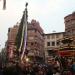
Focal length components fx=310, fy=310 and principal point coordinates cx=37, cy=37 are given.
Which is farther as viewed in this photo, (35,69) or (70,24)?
(70,24)

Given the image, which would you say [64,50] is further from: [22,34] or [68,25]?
[68,25]

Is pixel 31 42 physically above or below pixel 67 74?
Result: above

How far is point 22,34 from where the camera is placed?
855 inches

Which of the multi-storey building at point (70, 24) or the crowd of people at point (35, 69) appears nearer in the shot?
the crowd of people at point (35, 69)

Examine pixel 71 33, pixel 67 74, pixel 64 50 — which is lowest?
pixel 67 74

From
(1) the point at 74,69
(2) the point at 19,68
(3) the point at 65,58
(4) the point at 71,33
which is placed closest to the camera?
(2) the point at 19,68

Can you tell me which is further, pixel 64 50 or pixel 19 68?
pixel 64 50

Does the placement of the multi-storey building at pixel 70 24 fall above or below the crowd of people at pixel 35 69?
above

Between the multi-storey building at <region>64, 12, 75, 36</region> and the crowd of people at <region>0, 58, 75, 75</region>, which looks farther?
the multi-storey building at <region>64, 12, 75, 36</region>

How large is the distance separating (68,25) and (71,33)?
5.29 m

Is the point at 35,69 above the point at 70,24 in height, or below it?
below

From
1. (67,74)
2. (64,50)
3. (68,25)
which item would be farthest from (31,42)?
(67,74)

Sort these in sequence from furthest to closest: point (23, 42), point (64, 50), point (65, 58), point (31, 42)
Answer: point (31, 42) → point (64, 50) → point (65, 58) → point (23, 42)

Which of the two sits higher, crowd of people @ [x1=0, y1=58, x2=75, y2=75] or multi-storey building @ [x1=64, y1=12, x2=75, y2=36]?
multi-storey building @ [x1=64, y1=12, x2=75, y2=36]
